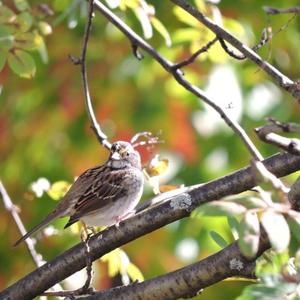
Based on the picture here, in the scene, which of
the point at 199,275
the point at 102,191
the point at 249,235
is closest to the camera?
the point at 249,235

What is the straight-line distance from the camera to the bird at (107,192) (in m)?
3.92

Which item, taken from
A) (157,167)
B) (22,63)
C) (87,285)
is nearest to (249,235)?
(87,285)

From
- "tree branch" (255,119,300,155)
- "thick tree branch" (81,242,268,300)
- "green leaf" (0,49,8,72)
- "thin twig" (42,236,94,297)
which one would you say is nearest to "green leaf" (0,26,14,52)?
"green leaf" (0,49,8,72)

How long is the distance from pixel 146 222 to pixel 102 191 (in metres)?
1.42

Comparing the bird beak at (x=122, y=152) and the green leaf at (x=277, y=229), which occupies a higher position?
the bird beak at (x=122, y=152)

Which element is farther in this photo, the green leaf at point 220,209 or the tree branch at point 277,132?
the tree branch at point 277,132

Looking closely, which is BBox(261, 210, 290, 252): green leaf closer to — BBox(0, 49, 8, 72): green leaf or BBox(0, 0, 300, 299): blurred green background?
BBox(0, 49, 8, 72): green leaf

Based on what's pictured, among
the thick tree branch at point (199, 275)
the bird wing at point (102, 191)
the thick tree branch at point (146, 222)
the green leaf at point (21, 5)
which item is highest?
the green leaf at point (21, 5)

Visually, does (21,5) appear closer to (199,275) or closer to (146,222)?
(146,222)

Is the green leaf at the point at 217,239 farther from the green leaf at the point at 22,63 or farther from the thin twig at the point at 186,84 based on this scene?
the green leaf at the point at 22,63

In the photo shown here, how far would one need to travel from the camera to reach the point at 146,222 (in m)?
2.85

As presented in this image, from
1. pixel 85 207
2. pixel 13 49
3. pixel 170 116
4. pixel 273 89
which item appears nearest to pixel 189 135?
pixel 170 116

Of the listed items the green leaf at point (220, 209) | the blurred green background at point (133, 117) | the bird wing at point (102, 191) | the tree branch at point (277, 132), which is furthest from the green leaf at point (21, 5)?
the blurred green background at point (133, 117)

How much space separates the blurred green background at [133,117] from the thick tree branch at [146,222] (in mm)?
2122
